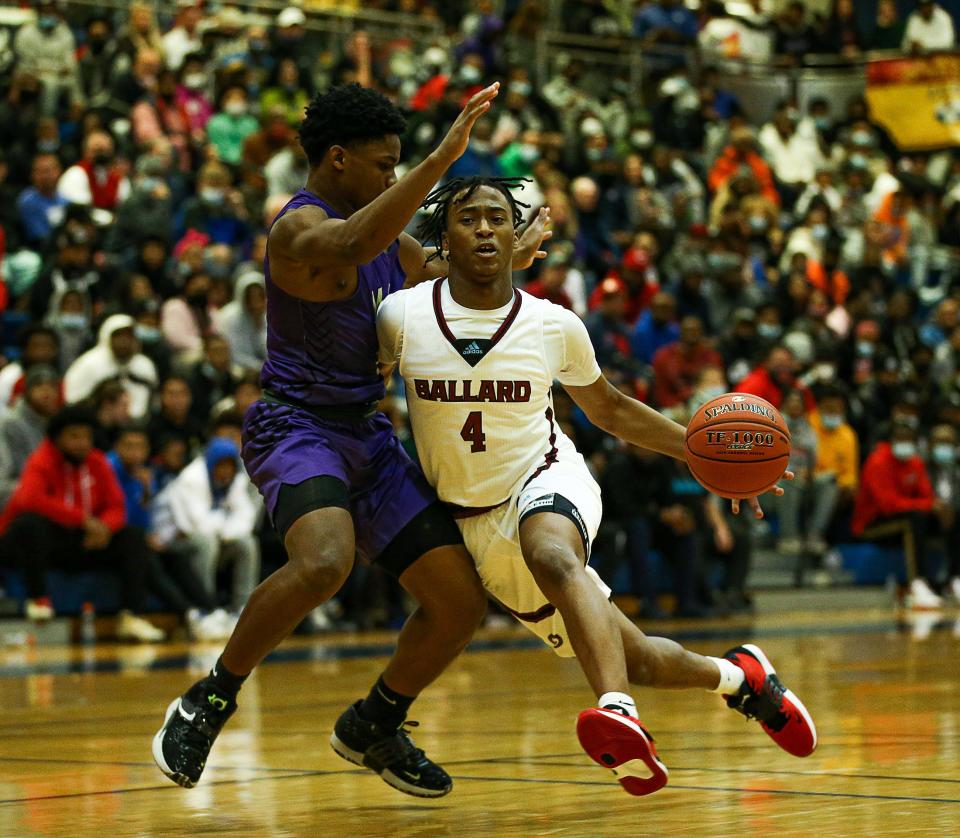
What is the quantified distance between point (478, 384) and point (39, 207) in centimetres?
993

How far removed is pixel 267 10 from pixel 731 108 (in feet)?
23.5

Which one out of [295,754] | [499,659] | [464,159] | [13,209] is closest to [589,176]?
[464,159]

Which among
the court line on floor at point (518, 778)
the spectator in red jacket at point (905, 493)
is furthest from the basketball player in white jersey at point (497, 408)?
the spectator in red jacket at point (905, 493)

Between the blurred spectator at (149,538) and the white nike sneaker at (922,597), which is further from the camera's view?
the white nike sneaker at (922,597)

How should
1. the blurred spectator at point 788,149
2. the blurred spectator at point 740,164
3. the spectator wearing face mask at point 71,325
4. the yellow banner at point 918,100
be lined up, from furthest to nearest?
the yellow banner at point 918,100 < the blurred spectator at point 788,149 < the blurred spectator at point 740,164 < the spectator wearing face mask at point 71,325

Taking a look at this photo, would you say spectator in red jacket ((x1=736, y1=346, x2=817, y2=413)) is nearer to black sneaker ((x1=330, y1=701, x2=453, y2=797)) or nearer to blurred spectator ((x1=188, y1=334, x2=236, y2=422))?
blurred spectator ((x1=188, y1=334, x2=236, y2=422))

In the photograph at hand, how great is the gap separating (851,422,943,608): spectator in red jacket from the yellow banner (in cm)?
992

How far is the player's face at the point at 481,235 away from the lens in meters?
4.91

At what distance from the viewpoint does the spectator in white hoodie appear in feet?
40.2

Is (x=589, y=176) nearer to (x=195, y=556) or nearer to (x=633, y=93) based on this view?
(x=633, y=93)

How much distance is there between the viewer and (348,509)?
4879 mm

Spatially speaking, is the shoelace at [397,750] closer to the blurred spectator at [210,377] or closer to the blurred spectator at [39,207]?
the blurred spectator at [210,377]

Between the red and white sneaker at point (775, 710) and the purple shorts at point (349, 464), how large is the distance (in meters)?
1.12

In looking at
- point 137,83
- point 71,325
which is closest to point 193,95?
point 137,83
